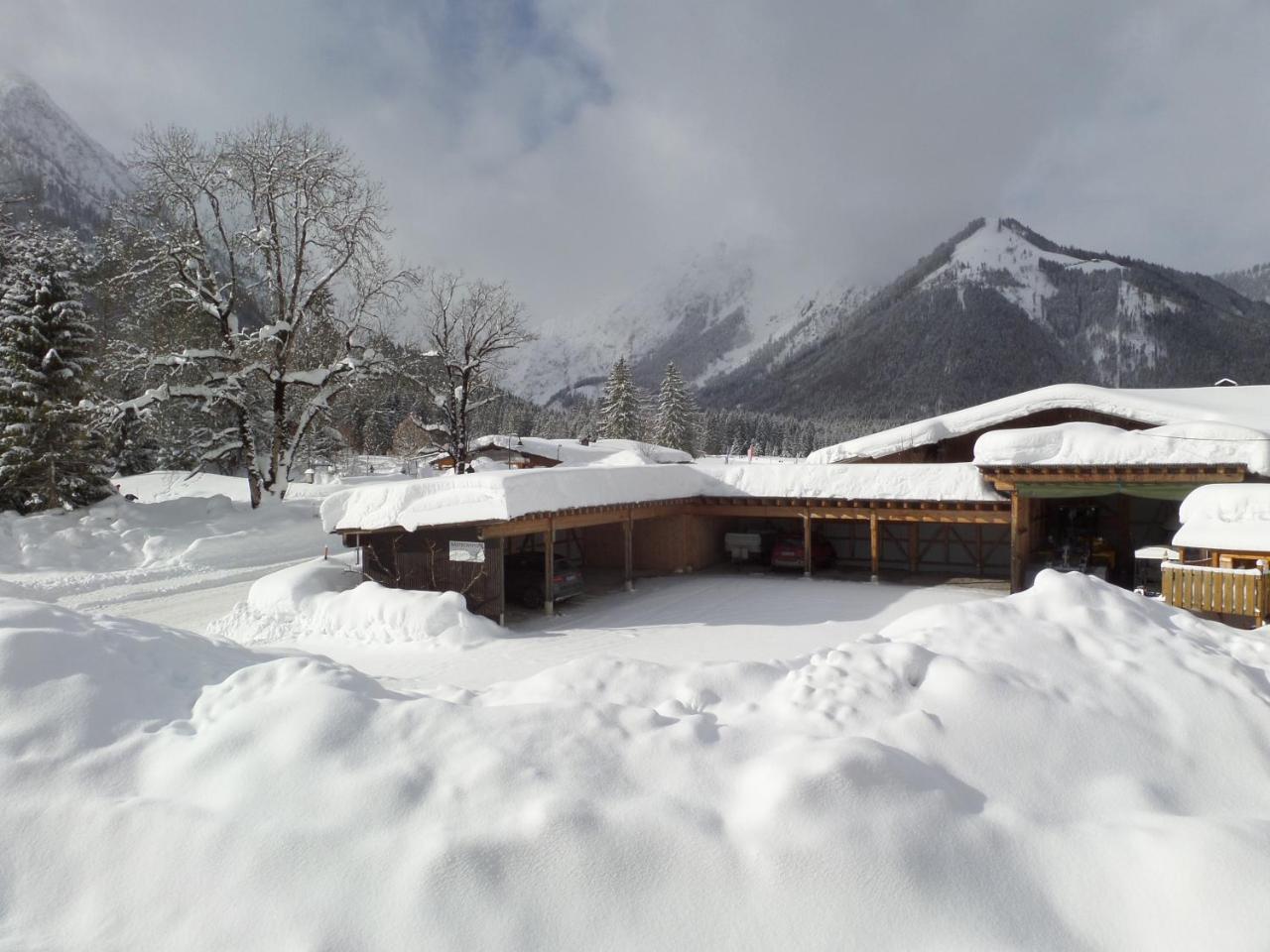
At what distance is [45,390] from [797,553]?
71.2 ft

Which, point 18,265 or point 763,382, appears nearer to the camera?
point 18,265

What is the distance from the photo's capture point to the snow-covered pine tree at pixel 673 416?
5581cm

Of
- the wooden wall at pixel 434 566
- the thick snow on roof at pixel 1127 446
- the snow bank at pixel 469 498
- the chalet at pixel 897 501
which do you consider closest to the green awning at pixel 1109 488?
the chalet at pixel 897 501

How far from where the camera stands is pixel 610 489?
16.5m

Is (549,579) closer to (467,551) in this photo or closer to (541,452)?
(467,551)

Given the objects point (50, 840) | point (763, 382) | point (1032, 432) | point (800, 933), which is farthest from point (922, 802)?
point (763, 382)

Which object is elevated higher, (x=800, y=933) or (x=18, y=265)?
(x=18, y=265)

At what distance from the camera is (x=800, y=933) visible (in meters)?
3.35

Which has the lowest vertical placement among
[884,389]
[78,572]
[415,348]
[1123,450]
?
[78,572]

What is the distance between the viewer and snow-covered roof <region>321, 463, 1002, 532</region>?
13828 mm

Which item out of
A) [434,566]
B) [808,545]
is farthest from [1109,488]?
[434,566]

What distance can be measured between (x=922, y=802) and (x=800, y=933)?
1.09 m

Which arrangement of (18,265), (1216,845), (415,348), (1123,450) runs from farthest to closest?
(415,348) < (18,265) < (1123,450) < (1216,845)

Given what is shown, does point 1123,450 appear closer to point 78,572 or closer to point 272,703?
point 272,703
